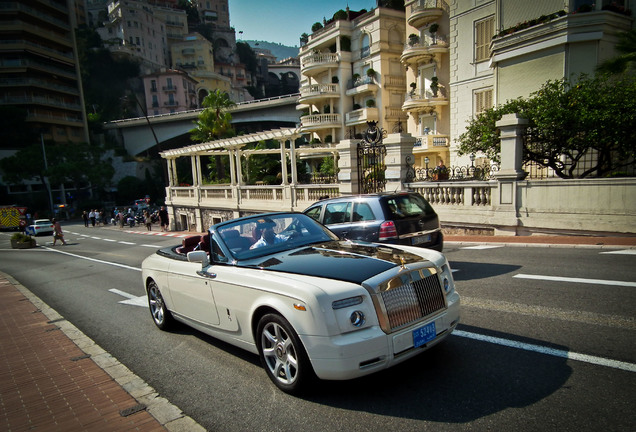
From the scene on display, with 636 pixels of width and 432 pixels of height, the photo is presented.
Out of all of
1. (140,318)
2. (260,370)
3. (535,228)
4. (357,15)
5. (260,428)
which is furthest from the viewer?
(357,15)

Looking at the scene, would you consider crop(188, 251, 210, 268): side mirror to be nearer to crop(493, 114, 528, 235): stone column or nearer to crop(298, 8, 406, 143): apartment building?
crop(493, 114, 528, 235): stone column

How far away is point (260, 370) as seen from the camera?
A: 415 cm

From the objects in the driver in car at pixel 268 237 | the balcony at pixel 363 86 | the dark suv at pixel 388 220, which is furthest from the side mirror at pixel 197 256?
the balcony at pixel 363 86

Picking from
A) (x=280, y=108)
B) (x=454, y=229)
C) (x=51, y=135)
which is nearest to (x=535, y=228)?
(x=454, y=229)

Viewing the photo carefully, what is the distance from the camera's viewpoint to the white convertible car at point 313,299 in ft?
10.3

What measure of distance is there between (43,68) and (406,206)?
3154 inches

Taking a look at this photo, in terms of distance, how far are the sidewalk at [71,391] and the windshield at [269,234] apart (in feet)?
5.72

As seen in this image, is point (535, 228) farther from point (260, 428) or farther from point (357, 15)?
point (357, 15)

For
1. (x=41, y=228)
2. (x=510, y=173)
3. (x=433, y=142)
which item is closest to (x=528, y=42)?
(x=510, y=173)

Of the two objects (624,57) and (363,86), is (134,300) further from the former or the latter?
A: (363,86)

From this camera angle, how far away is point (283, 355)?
3.56m

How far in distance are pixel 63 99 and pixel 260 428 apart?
278 feet

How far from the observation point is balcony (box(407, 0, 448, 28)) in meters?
28.4

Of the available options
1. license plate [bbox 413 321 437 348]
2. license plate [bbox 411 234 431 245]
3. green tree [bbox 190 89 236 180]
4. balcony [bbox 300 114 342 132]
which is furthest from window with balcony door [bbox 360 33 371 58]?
license plate [bbox 413 321 437 348]
